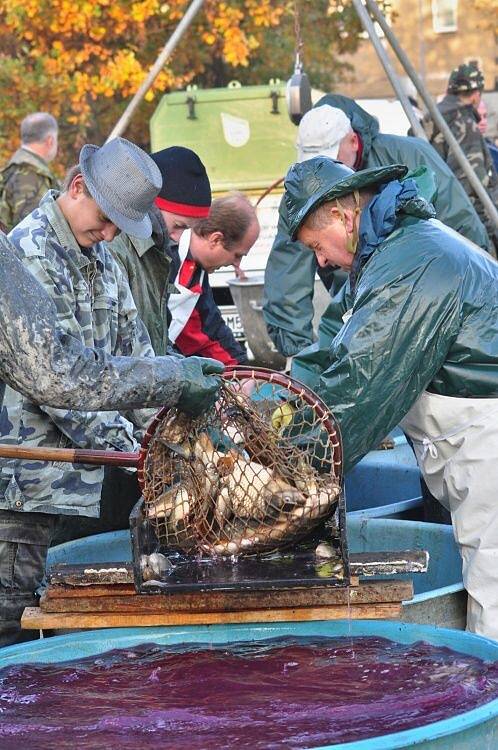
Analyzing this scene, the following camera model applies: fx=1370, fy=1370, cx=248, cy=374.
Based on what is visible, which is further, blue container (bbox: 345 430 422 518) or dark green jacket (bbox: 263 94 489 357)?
dark green jacket (bbox: 263 94 489 357)

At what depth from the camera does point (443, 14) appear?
1690 inches

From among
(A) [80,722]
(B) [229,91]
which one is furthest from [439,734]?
(B) [229,91]

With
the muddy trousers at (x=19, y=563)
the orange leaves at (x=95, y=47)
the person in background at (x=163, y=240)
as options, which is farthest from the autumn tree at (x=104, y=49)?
the muddy trousers at (x=19, y=563)

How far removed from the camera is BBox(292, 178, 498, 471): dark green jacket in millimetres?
3902

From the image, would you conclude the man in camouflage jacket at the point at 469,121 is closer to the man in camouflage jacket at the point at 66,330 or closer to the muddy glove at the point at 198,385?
the man in camouflage jacket at the point at 66,330

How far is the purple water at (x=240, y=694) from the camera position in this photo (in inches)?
127

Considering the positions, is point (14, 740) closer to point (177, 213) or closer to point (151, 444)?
point (151, 444)

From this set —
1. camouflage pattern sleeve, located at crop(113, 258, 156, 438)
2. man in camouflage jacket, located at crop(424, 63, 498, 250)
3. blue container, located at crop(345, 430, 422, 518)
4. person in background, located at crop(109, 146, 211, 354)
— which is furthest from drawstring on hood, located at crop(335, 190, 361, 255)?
man in camouflage jacket, located at crop(424, 63, 498, 250)

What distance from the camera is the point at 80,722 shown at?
3.35 meters

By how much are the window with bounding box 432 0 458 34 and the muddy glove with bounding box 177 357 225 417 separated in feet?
133

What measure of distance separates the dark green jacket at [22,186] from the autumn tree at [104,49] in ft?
16.4

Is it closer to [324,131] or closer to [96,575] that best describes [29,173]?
[324,131]

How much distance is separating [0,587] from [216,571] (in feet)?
2.77

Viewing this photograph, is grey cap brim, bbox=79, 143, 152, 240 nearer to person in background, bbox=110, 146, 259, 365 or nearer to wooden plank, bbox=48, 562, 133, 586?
person in background, bbox=110, 146, 259, 365
